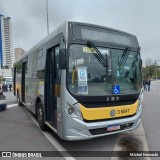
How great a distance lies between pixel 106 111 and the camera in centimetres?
432

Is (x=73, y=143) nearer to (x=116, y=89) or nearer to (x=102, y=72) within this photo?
(x=116, y=89)

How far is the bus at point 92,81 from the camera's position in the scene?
407cm

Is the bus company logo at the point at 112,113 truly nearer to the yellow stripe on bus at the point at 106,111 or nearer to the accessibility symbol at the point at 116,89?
the yellow stripe on bus at the point at 106,111

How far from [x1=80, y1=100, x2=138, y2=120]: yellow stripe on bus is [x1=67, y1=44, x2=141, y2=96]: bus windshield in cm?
36

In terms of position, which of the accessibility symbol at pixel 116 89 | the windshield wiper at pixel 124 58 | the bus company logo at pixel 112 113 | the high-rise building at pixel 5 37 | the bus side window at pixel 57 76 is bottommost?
the bus company logo at pixel 112 113

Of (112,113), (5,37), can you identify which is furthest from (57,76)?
(5,37)

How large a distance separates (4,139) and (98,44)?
12.8ft

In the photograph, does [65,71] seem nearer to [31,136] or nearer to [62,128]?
[62,128]

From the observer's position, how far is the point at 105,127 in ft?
14.1

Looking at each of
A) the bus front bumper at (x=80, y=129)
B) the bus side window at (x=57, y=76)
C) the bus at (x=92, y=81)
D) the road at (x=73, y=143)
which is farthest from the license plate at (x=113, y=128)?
the bus side window at (x=57, y=76)

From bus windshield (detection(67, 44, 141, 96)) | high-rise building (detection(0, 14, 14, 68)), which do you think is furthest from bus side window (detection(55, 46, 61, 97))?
high-rise building (detection(0, 14, 14, 68))

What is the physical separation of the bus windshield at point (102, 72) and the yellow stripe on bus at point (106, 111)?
358mm

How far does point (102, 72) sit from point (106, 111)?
952mm

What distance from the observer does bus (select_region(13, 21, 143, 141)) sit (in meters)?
4.07
